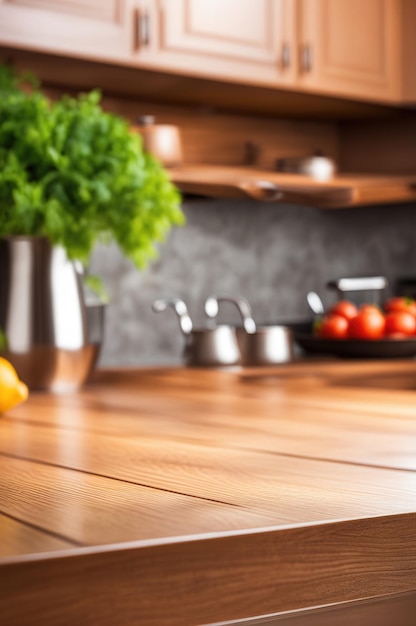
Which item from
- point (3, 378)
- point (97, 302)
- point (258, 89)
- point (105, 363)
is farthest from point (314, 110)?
point (3, 378)

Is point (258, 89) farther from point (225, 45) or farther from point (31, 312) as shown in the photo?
point (31, 312)

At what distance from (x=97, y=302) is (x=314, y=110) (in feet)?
5.33

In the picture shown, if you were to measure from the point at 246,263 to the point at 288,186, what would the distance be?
0.50 metres

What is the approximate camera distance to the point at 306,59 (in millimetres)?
2701

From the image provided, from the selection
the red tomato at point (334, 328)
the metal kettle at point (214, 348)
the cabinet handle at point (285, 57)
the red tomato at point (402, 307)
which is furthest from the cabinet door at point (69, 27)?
the red tomato at point (402, 307)

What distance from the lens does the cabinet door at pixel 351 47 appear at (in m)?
2.72

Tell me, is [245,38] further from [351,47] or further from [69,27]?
[69,27]

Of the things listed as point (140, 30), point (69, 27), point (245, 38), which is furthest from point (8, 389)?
point (245, 38)

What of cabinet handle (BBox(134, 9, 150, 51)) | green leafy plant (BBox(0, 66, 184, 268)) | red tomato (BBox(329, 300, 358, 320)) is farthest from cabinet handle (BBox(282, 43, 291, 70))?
green leafy plant (BBox(0, 66, 184, 268))

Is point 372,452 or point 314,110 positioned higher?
point 314,110

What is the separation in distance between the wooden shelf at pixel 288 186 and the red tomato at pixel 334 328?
34 centimetres

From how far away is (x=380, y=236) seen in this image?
3449 mm

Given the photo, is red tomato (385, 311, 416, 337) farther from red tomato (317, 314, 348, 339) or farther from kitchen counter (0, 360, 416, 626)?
kitchen counter (0, 360, 416, 626)

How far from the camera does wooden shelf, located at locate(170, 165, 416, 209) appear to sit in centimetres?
253
